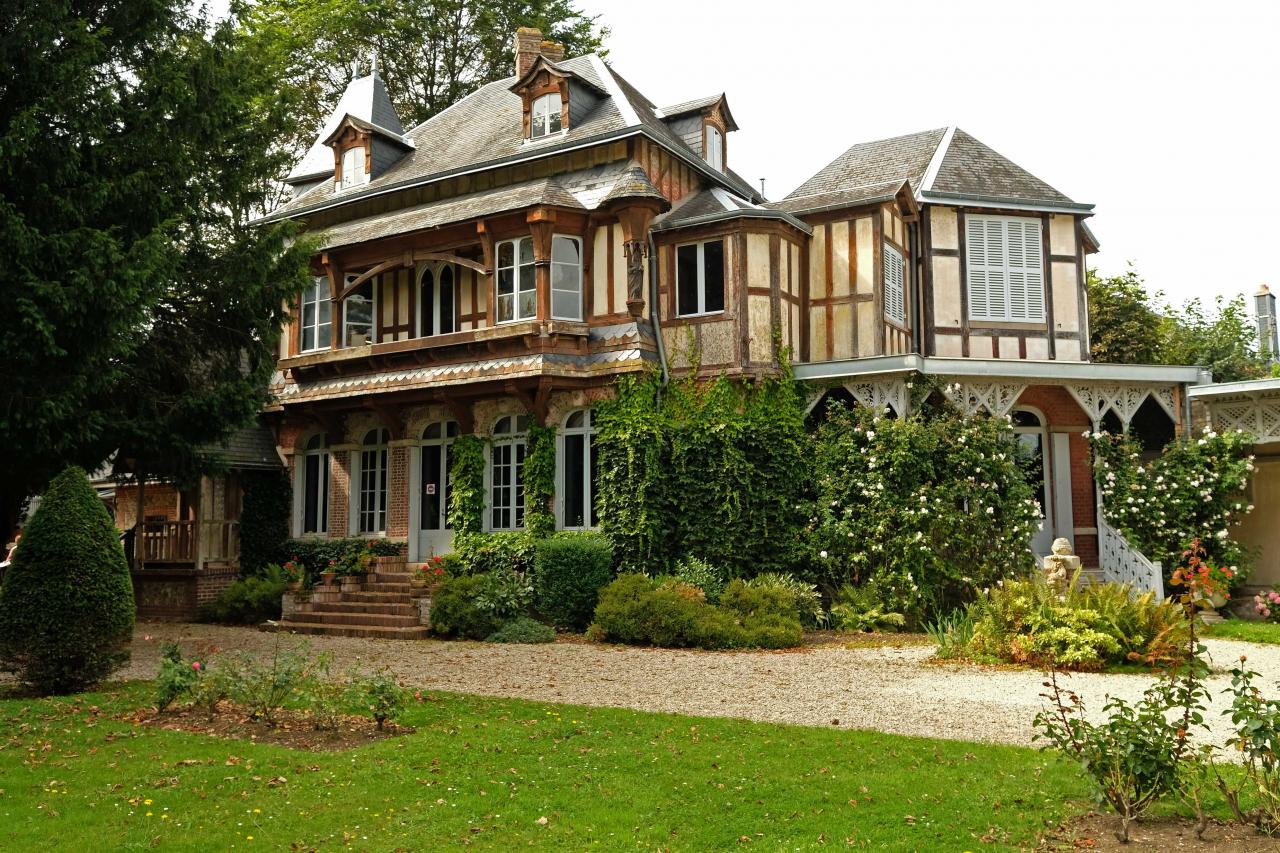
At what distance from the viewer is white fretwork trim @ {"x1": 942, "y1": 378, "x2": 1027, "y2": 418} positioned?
17.2m

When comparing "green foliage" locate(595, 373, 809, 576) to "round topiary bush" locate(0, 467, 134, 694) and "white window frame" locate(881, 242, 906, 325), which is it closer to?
"white window frame" locate(881, 242, 906, 325)

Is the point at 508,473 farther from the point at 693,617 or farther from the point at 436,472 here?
the point at 693,617

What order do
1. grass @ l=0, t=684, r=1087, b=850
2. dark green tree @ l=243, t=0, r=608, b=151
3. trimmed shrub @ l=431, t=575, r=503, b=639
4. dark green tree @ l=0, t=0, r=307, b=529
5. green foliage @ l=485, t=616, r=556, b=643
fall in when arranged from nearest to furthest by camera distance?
1. grass @ l=0, t=684, r=1087, b=850
2. dark green tree @ l=0, t=0, r=307, b=529
3. green foliage @ l=485, t=616, r=556, b=643
4. trimmed shrub @ l=431, t=575, r=503, b=639
5. dark green tree @ l=243, t=0, r=608, b=151

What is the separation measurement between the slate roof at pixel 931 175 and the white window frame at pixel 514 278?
447 centimetres

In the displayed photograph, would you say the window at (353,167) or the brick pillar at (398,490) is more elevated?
the window at (353,167)

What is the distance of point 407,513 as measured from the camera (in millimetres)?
20234

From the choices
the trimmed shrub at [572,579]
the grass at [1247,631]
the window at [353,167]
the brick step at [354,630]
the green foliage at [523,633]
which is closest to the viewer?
the grass at [1247,631]

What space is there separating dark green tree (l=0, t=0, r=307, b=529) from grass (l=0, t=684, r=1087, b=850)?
6.16 meters

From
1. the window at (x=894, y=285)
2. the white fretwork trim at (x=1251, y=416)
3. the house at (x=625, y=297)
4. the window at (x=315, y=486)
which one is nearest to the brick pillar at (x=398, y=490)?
the house at (x=625, y=297)

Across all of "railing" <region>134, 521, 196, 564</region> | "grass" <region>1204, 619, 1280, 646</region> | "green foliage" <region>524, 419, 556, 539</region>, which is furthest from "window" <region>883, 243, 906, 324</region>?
"railing" <region>134, 521, 196, 564</region>

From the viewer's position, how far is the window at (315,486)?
856 inches

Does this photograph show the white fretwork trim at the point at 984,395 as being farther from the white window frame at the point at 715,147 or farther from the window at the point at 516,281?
the window at the point at 516,281

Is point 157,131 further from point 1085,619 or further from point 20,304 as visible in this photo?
point 1085,619

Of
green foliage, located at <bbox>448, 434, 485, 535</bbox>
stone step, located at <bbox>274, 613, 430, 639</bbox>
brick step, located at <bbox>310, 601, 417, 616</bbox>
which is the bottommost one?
stone step, located at <bbox>274, 613, 430, 639</bbox>
